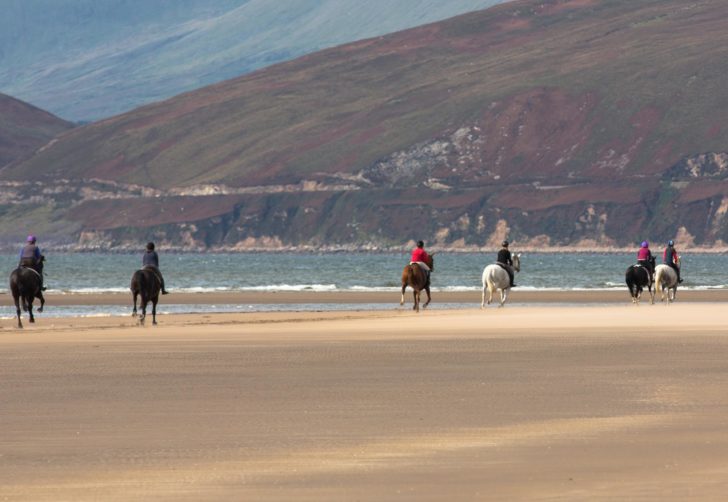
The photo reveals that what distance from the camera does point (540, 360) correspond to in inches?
977

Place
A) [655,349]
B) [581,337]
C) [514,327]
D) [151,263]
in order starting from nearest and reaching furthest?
1. [655,349]
2. [581,337]
3. [514,327]
4. [151,263]

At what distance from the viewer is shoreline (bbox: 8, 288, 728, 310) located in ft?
198

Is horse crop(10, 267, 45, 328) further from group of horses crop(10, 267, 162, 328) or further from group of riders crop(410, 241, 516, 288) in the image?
group of riders crop(410, 241, 516, 288)

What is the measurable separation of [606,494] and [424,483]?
1.40 meters

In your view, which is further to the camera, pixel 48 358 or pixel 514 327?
pixel 514 327

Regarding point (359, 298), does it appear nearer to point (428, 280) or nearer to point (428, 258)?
point (428, 280)

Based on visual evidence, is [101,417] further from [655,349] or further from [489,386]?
[655,349]

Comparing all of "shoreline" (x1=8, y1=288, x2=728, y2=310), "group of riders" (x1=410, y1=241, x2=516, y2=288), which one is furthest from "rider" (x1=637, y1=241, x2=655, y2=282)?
"group of riders" (x1=410, y1=241, x2=516, y2=288)

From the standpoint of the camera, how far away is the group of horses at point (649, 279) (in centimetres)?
5228

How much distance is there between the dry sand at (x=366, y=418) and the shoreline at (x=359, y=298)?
28312 millimetres

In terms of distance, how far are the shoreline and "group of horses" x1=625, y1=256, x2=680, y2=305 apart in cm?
162

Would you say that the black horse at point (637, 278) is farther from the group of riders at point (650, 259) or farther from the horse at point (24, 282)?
the horse at point (24, 282)

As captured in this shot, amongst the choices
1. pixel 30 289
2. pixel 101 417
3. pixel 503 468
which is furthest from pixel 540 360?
pixel 30 289

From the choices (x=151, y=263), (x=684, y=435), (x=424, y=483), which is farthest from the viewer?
(x=151, y=263)
